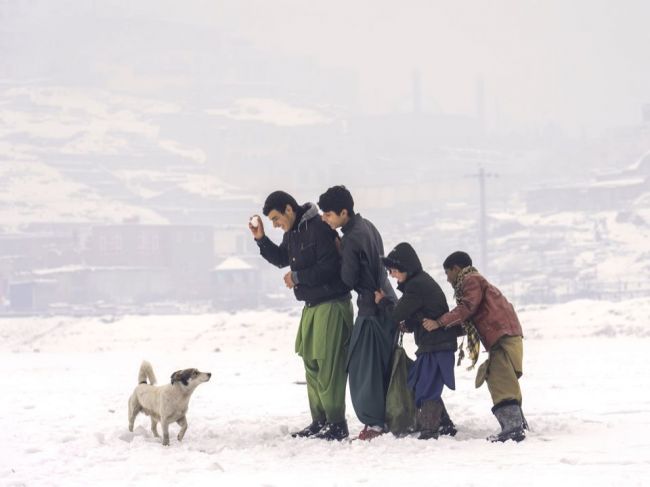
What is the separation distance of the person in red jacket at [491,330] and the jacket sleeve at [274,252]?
1.11 m

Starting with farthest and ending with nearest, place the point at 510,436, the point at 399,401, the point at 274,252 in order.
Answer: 1. the point at 274,252
2. the point at 399,401
3. the point at 510,436

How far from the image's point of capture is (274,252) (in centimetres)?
707

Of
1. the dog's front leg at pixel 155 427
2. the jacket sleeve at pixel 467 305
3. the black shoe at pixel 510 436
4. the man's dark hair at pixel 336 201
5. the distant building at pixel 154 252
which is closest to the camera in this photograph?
the black shoe at pixel 510 436

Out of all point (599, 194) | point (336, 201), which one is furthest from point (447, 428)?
point (599, 194)

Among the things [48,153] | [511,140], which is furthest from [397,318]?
[511,140]

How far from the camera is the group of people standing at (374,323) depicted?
6.54 m

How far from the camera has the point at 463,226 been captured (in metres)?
110

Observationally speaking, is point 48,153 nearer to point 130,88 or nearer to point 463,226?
point 130,88

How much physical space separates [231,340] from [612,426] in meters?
24.0

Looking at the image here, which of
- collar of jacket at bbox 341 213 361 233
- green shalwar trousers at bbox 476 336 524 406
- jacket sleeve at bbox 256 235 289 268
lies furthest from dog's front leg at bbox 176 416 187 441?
green shalwar trousers at bbox 476 336 524 406

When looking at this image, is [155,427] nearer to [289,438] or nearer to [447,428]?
[289,438]

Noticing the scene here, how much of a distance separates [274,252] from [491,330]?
148cm

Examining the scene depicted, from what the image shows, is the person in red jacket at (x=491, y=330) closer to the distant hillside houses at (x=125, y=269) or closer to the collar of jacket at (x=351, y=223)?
the collar of jacket at (x=351, y=223)

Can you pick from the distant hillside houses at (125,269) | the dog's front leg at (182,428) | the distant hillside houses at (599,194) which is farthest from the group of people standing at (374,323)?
the distant hillside houses at (599,194)
